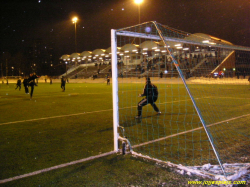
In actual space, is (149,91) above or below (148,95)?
above

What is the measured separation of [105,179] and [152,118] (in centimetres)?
506

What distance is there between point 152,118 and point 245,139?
3.44m

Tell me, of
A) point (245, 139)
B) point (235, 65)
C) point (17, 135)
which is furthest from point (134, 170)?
point (235, 65)

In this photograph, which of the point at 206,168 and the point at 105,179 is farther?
the point at 206,168

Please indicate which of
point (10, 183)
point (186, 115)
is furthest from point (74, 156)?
point (186, 115)

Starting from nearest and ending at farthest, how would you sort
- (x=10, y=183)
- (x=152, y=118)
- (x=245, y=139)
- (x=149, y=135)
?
(x=10, y=183), (x=245, y=139), (x=149, y=135), (x=152, y=118)

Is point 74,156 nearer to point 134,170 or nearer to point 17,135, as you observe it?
point 134,170

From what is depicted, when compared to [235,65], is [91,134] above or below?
below

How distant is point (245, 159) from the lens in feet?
13.5

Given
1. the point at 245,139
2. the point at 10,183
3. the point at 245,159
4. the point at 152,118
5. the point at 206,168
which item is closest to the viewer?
the point at 10,183

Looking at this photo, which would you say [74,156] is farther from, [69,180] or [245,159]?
[245,159]

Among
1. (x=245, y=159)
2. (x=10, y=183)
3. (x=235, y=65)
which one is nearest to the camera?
(x=10, y=183)

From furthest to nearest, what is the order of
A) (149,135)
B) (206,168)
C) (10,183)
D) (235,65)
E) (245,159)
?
(235,65) → (149,135) → (245,159) → (206,168) → (10,183)

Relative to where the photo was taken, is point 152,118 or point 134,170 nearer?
point 134,170
